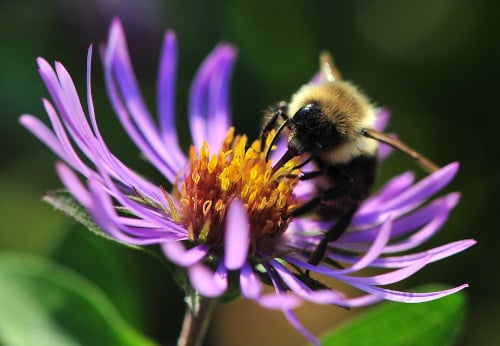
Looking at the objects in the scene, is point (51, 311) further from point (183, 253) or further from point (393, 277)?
point (393, 277)

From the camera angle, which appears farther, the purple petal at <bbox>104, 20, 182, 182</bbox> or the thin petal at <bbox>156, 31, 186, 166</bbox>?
the thin petal at <bbox>156, 31, 186, 166</bbox>

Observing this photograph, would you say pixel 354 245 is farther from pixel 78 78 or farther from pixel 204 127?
pixel 78 78

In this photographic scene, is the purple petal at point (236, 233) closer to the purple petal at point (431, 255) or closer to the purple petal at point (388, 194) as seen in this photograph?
the purple petal at point (431, 255)

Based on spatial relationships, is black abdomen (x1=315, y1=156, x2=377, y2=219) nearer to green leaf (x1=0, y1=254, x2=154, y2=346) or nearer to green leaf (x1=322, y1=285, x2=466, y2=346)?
green leaf (x1=322, y1=285, x2=466, y2=346)

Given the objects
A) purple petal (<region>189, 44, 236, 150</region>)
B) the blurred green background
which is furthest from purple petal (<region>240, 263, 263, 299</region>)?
the blurred green background

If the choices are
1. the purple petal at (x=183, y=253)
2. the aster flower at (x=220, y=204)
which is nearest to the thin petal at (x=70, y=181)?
the aster flower at (x=220, y=204)
